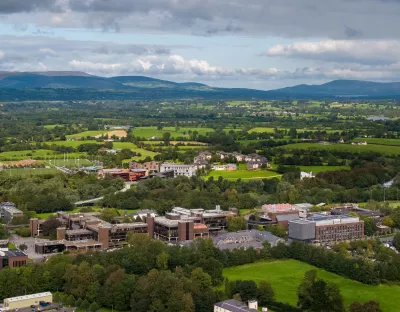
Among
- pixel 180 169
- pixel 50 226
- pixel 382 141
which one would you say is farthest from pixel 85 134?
pixel 50 226

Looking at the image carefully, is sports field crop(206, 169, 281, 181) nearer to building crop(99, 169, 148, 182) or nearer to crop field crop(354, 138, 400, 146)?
building crop(99, 169, 148, 182)

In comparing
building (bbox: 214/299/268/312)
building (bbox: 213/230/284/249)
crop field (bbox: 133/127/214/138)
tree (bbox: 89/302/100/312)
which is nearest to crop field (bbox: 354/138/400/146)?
crop field (bbox: 133/127/214/138)

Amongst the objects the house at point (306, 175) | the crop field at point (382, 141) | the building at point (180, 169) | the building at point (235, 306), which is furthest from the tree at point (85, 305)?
the crop field at point (382, 141)

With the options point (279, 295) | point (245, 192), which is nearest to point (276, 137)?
point (245, 192)

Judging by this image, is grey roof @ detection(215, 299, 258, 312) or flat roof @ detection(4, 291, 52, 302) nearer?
grey roof @ detection(215, 299, 258, 312)

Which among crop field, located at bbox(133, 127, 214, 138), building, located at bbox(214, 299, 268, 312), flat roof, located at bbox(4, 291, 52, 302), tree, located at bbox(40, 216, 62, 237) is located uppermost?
building, located at bbox(214, 299, 268, 312)

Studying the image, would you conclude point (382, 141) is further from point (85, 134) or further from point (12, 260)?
point (12, 260)

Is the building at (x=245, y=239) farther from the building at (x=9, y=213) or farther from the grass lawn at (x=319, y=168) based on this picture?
the grass lawn at (x=319, y=168)
